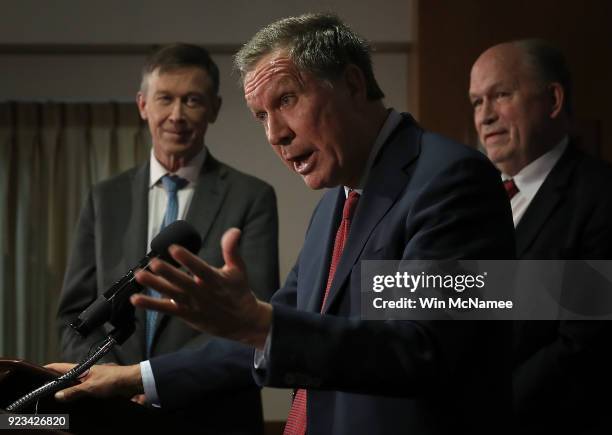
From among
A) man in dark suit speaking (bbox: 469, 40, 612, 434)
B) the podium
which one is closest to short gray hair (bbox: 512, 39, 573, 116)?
man in dark suit speaking (bbox: 469, 40, 612, 434)

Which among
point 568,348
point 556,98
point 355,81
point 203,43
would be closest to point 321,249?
point 355,81

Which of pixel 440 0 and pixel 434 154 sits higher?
pixel 440 0

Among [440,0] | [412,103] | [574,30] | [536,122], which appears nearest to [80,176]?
[412,103]

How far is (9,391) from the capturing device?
1628 millimetres

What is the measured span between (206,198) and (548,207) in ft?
3.24

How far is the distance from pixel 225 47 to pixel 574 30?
2.08 meters

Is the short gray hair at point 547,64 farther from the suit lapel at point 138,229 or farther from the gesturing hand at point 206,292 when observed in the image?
the gesturing hand at point 206,292

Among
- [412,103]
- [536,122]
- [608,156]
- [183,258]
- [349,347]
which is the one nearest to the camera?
[183,258]

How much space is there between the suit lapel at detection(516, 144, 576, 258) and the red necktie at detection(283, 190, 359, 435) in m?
0.73

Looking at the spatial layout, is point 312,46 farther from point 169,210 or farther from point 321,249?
point 169,210

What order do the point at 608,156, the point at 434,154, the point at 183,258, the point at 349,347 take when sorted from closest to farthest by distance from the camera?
the point at 183,258 < the point at 349,347 < the point at 434,154 < the point at 608,156

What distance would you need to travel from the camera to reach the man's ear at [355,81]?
1.68 m

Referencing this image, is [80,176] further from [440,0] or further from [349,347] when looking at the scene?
[349,347]

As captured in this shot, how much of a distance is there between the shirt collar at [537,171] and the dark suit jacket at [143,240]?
28.0 inches
